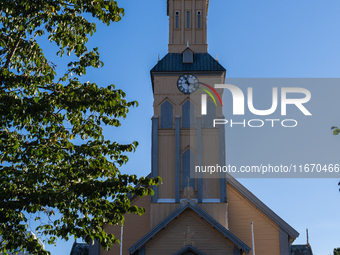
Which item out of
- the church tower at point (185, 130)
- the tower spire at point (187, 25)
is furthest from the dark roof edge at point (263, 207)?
the tower spire at point (187, 25)

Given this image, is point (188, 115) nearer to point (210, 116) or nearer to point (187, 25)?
point (210, 116)

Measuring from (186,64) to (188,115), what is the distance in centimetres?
360

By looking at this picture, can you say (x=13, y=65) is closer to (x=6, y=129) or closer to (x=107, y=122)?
(x=6, y=129)

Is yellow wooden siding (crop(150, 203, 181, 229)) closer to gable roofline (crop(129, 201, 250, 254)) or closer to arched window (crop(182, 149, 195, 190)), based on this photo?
arched window (crop(182, 149, 195, 190))

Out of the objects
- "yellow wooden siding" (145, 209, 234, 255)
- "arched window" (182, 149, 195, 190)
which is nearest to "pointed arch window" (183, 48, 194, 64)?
"arched window" (182, 149, 195, 190)

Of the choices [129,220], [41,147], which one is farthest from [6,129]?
[129,220]

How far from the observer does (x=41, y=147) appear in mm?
13312

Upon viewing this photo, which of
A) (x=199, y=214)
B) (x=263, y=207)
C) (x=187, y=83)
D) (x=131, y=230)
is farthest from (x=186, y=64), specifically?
(x=131, y=230)

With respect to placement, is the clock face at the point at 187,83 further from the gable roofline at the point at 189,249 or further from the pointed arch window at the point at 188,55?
the gable roofline at the point at 189,249

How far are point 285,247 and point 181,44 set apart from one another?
14969 millimetres

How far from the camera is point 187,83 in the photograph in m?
32.7

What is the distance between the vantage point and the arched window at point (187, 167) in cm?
3102

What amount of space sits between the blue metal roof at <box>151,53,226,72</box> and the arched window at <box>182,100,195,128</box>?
2.39 metres

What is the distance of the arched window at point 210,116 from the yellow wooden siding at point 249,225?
418 cm
